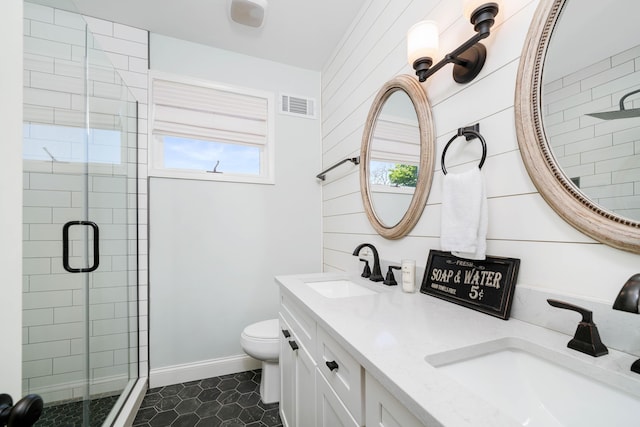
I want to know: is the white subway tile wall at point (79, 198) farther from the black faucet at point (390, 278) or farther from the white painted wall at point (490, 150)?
the white painted wall at point (490, 150)

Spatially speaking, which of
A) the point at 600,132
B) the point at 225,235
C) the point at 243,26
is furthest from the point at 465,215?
the point at 243,26

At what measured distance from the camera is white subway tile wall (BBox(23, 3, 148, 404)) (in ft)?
3.25

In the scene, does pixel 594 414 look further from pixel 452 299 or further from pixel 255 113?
pixel 255 113

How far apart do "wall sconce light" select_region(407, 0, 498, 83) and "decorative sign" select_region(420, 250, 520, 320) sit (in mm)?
721

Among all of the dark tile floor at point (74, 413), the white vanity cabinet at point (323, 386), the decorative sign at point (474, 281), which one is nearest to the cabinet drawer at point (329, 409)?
the white vanity cabinet at point (323, 386)

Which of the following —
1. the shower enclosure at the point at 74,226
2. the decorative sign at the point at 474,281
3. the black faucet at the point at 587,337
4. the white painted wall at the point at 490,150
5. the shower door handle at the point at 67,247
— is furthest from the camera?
the shower door handle at the point at 67,247

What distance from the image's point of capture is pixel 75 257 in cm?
132

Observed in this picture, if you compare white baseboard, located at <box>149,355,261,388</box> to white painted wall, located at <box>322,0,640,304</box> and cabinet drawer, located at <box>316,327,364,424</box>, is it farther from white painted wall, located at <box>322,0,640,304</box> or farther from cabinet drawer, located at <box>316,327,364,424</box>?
cabinet drawer, located at <box>316,327,364,424</box>

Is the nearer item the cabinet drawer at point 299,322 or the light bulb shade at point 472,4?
the light bulb shade at point 472,4

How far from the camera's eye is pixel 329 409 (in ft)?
2.97

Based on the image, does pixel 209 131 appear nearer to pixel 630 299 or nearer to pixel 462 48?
pixel 462 48

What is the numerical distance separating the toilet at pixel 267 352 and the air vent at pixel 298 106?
1.84 metres

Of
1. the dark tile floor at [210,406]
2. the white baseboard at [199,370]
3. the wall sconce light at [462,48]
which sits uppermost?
the wall sconce light at [462,48]

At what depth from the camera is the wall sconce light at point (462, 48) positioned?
91 cm
